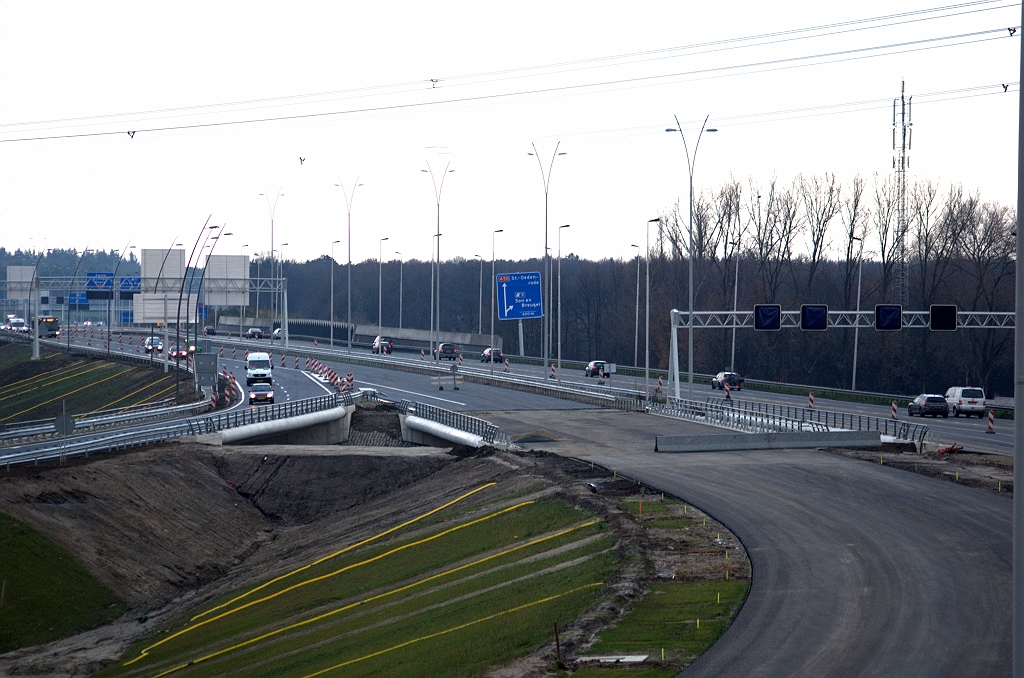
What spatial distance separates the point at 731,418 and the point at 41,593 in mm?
28405

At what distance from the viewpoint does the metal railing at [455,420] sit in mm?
40756

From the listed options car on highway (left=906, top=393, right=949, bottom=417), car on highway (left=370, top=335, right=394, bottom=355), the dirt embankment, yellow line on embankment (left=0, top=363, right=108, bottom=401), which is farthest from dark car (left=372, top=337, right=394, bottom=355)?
car on highway (left=906, top=393, right=949, bottom=417)

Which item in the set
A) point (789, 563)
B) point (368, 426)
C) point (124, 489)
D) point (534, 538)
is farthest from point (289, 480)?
point (789, 563)

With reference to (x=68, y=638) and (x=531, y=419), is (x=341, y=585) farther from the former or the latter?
(x=531, y=419)

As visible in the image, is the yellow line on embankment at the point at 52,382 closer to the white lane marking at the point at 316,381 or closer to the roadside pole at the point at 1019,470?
the white lane marking at the point at 316,381

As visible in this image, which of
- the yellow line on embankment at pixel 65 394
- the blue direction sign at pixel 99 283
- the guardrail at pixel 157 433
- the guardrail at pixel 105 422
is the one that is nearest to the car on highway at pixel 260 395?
the guardrail at pixel 105 422

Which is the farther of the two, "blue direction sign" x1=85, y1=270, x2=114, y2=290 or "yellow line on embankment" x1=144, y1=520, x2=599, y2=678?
"blue direction sign" x1=85, y1=270, x2=114, y2=290

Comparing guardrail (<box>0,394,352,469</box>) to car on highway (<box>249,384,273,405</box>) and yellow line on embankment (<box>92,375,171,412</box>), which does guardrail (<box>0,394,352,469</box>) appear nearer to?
car on highway (<box>249,384,273,405</box>)

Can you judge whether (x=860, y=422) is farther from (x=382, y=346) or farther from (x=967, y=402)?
(x=382, y=346)

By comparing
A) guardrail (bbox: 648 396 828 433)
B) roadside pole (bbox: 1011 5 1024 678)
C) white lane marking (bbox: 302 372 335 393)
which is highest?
roadside pole (bbox: 1011 5 1024 678)

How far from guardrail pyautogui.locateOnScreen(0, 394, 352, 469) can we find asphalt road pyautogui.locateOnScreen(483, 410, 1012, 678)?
1717cm

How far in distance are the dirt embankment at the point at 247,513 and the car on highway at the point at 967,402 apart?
96.7 ft

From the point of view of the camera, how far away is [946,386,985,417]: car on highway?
52.3 metres

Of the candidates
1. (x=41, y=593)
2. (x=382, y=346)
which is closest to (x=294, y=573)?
(x=41, y=593)
